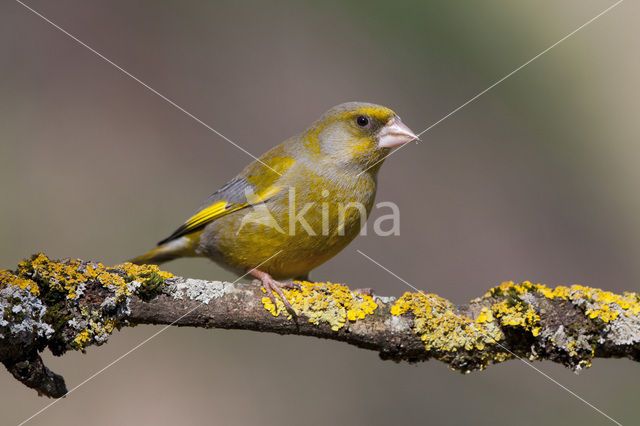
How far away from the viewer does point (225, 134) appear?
840 cm

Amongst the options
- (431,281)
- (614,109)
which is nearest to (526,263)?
(431,281)

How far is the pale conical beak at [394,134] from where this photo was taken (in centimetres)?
494

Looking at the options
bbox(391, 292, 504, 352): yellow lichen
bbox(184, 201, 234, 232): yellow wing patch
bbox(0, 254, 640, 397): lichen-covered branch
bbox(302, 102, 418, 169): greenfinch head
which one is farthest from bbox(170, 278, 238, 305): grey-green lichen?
bbox(302, 102, 418, 169): greenfinch head

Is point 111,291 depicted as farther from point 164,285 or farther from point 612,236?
point 612,236

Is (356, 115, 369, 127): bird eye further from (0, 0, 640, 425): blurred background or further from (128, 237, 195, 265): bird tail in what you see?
(0, 0, 640, 425): blurred background

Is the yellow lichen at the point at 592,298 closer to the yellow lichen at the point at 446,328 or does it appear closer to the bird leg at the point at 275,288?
the yellow lichen at the point at 446,328

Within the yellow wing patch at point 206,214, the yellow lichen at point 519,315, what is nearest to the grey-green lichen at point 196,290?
the yellow wing patch at point 206,214

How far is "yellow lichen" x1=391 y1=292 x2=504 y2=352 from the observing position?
3.71 m

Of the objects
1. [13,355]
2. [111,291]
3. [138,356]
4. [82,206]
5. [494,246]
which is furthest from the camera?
[494,246]

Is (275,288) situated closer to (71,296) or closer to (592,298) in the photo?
(71,296)

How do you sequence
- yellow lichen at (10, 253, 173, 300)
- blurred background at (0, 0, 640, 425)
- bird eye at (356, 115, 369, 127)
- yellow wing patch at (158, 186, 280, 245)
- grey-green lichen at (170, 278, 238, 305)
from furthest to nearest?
1. blurred background at (0, 0, 640, 425)
2. bird eye at (356, 115, 369, 127)
3. yellow wing patch at (158, 186, 280, 245)
4. grey-green lichen at (170, 278, 238, 305)
5. yellow lichen at (10, 253, 173, 300)

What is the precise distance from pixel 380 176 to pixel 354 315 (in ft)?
16.5

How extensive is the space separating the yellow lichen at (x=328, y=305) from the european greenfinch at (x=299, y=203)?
65 centimetres

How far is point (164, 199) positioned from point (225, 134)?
136 centimetres
